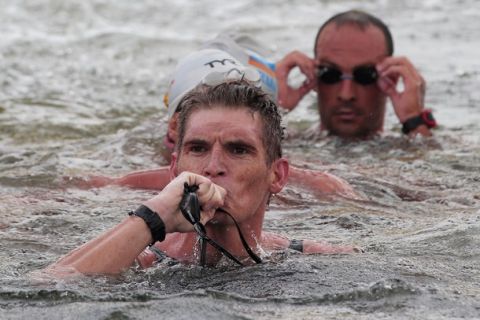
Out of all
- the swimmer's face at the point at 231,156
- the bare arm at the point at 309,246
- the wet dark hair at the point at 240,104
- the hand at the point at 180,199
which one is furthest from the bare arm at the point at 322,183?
the hand at the point at 180,199

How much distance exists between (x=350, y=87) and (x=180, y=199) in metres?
5.25

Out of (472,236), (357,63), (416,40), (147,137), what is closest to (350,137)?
(357,63)

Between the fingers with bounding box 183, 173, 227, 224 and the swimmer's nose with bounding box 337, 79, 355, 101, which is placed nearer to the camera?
the fingers with bounding box 183, 173, 227, 224

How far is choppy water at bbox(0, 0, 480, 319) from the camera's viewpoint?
17.4 ft

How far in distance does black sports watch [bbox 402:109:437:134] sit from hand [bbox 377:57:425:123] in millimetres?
45

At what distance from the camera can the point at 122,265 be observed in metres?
5.38

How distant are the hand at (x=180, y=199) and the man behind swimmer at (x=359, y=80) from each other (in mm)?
5136

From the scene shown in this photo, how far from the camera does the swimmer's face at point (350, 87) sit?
10.3 meters

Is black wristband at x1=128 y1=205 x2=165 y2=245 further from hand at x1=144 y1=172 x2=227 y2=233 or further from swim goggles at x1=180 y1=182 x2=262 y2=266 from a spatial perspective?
swim goggles at x1=180 y1=182 x2=262 y2=266

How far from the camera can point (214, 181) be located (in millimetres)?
5422

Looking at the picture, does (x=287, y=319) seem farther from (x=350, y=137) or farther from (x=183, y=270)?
(x=350, y=137)

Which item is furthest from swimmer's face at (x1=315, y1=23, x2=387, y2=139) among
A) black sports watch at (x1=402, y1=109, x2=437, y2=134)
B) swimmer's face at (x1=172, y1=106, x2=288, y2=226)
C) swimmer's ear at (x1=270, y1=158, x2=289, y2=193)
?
swimmer's face at (x1=172, y1=106, x2=288, y2=226)

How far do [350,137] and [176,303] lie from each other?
5.60 meters

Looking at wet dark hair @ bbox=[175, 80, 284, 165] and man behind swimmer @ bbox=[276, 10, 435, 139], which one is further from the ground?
wet dark hair @ bbox=[175, 80, 284, 165]
